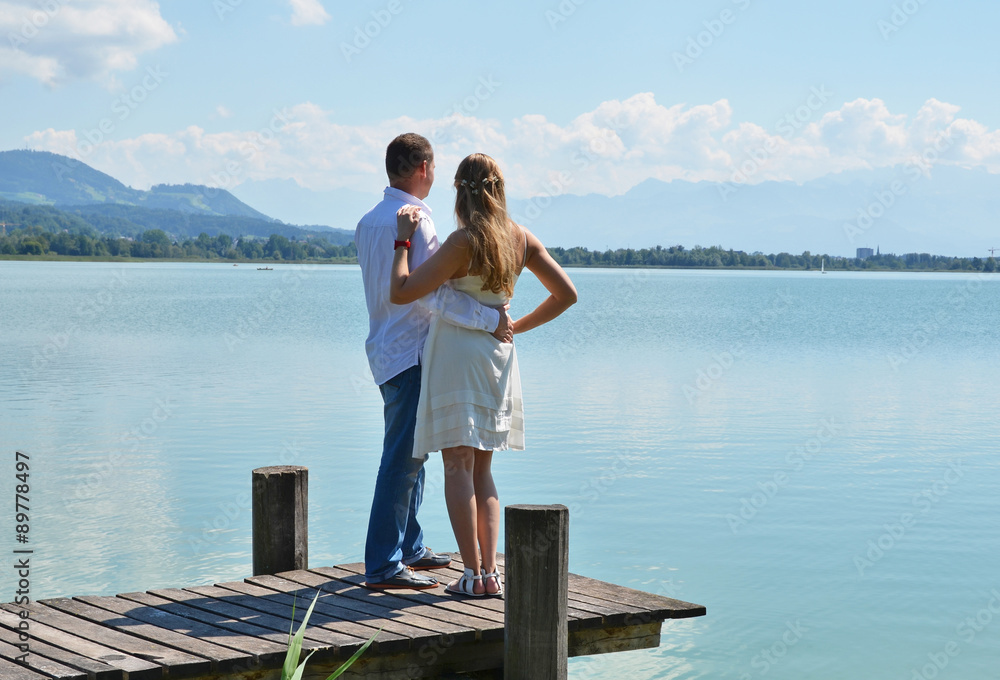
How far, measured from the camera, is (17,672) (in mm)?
3480

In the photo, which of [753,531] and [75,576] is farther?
[753,531]

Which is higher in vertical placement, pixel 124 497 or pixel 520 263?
pixel 520 263

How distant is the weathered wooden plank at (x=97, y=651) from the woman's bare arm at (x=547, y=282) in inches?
79.2

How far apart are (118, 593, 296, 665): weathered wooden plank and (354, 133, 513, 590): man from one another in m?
0.74

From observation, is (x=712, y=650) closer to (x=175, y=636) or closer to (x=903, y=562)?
(x=903, y=562)

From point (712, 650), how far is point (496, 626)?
3.56 m

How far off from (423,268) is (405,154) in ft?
2.01

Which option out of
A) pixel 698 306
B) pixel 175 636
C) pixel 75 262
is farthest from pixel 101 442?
pixel 75 262

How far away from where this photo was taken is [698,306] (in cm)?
6069

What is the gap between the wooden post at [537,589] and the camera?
3824 mm

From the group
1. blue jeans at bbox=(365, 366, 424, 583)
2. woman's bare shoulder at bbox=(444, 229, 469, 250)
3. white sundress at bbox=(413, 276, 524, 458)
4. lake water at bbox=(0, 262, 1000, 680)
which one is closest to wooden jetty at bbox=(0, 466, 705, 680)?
blue jeans at bbox=(365, 366, 424, 583)

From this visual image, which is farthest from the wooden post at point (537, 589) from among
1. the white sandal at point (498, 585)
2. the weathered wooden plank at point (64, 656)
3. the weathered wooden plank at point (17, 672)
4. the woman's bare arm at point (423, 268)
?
the weathered wooden plank at point (17, 672)

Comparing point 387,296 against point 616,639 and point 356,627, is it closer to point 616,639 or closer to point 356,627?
point 356,627

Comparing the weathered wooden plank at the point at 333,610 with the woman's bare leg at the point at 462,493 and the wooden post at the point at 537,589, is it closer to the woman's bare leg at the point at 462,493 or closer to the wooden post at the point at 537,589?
the wooden post at the point at 537,589
